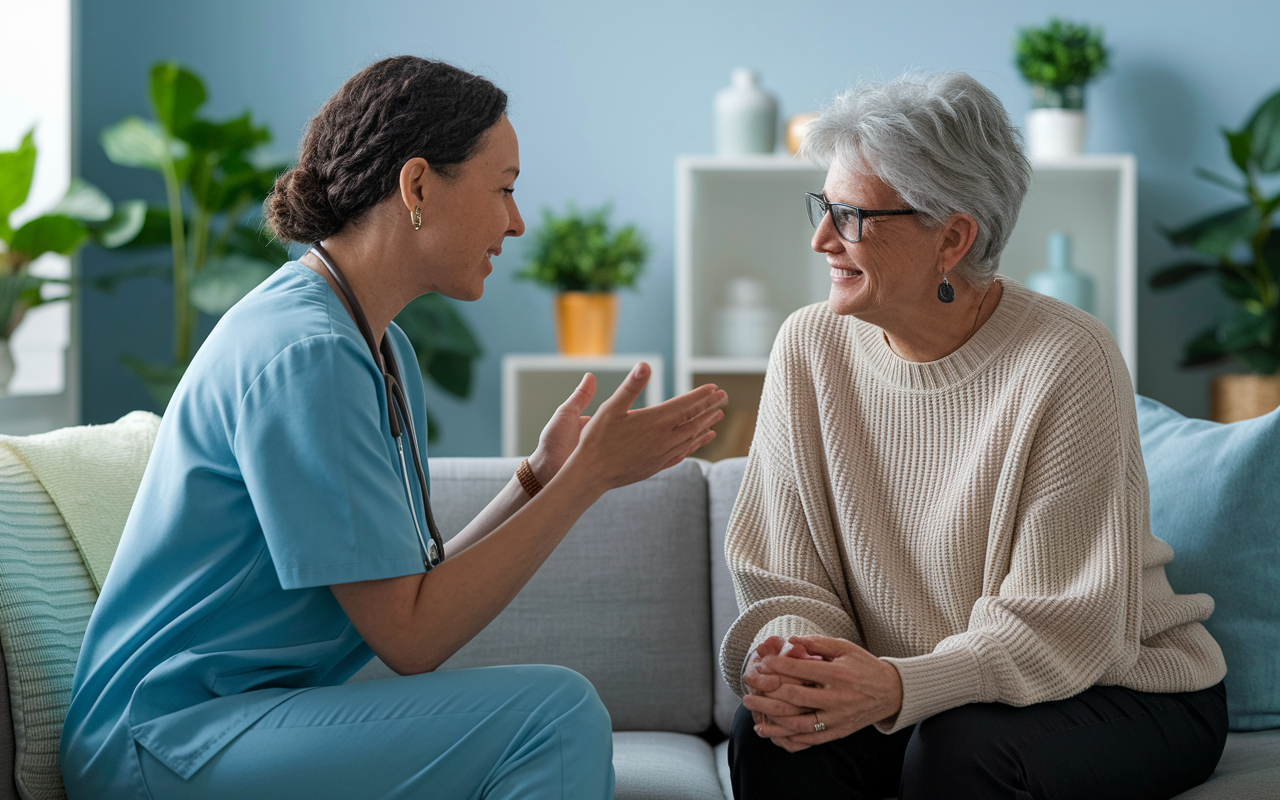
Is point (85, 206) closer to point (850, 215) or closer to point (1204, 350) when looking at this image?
point (850, 215)

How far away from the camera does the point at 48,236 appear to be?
109 inches

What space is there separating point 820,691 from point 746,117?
6.97 ft

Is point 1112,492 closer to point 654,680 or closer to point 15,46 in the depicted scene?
point 654,680

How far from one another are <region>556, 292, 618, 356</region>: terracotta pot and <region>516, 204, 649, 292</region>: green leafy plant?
0.13 feet

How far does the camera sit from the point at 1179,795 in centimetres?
131

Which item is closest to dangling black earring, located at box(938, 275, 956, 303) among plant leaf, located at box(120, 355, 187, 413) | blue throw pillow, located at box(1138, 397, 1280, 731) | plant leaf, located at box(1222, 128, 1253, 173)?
blue throw pillow, located at box(1138, 397, 1280, 731)

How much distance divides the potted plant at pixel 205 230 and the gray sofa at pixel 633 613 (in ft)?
4.62

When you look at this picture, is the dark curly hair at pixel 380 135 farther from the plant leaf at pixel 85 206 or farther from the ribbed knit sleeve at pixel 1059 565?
the plant leaf at pixel 85 206

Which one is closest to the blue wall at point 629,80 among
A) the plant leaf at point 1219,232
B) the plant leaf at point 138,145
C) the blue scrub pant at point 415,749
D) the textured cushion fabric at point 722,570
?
the plant leaf at point 1219,232

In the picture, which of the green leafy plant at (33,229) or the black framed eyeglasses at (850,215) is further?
the green leafy plant at (33,229)

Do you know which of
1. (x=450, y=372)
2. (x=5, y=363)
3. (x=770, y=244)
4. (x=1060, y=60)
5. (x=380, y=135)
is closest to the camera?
(x=380, y=135)

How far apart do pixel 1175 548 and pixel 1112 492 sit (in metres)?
0.36

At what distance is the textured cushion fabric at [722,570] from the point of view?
1701 millimetres

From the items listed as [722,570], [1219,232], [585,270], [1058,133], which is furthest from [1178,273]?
[722,570]
